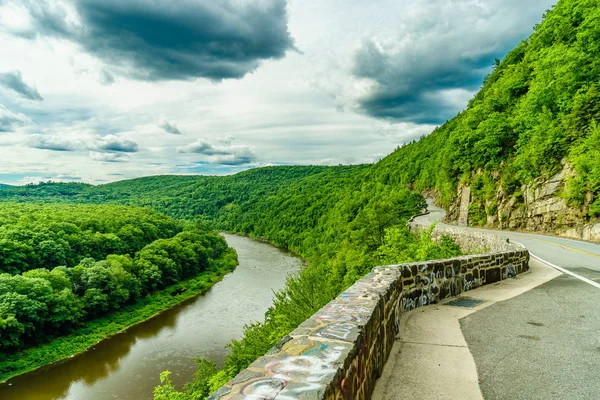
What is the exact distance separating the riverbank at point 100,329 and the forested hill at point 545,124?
3566 cm

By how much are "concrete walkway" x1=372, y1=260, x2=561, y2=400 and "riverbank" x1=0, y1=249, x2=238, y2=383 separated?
3336 centimetres

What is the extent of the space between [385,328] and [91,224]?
232 feet

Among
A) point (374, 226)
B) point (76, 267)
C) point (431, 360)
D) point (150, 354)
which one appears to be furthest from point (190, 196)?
point (431, 360)

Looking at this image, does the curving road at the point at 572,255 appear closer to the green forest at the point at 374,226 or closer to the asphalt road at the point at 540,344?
the asphalt road at the point at 540,344

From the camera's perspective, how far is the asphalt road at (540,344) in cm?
392

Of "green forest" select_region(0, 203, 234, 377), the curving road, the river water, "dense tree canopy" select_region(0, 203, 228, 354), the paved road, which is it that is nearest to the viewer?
the curving road

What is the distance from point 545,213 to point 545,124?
6.12 metres

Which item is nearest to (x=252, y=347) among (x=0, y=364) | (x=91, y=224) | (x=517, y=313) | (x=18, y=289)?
(x=517, y=313)

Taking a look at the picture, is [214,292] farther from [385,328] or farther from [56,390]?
[385,328]

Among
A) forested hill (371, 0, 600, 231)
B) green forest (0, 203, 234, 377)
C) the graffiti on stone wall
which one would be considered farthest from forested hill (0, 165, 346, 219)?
the graffiti on stone wall

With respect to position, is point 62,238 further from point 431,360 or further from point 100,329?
point 431,360

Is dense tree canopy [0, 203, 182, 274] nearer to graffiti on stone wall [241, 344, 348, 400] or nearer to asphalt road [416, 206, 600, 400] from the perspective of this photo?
asphalt road [416, 206, 600, 400]

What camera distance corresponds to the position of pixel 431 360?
4672 mm

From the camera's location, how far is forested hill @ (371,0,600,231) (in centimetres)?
2041
